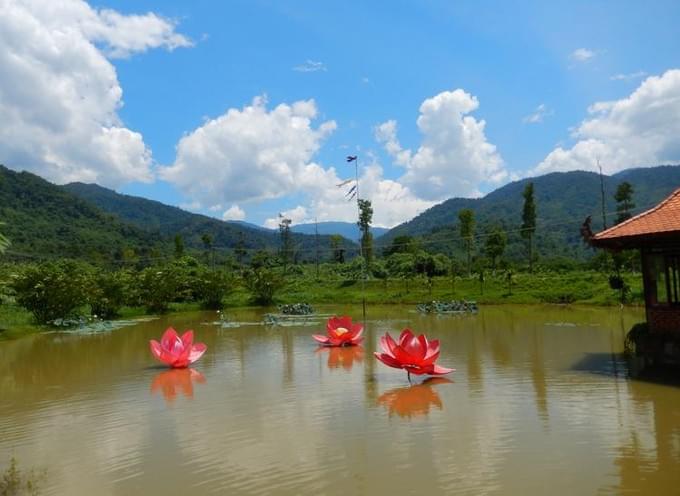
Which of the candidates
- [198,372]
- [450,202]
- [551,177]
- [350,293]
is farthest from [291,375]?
[551,177]

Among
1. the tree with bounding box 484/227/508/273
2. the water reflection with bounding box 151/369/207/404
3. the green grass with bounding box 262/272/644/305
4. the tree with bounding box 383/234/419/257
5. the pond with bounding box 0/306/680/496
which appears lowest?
the pond with bounding box 0/306/680/496

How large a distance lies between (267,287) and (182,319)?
9.57 meters

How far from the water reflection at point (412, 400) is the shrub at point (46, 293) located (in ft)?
63.8

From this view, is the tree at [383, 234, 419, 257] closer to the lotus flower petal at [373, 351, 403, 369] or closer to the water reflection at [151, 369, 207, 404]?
the water reflection at [151, 369, 207, 404]

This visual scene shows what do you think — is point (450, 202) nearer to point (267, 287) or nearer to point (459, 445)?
point (267, 287)

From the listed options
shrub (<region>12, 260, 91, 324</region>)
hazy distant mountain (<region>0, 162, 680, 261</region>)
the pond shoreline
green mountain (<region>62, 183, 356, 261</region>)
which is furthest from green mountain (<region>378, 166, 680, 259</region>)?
shrub (<region>12, 260, 91, 324</region>)

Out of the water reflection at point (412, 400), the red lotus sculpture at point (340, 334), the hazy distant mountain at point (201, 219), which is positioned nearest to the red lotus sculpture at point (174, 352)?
the red lotus sculpture at point (340, 334)

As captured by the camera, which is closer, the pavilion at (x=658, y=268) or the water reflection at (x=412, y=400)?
the water reflection at (x=412, y=400)

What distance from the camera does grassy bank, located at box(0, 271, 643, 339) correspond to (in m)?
29.7

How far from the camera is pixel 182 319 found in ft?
102

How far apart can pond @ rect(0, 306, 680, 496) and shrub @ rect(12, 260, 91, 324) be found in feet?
32.5

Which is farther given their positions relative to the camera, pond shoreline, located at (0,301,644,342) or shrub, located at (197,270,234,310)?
shrub, located at (197,270,234,310)

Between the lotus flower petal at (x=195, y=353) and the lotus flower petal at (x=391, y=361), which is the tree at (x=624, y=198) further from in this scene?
the lotus flower petal at (x=195, y=353)

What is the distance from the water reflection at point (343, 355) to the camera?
14.4 m
